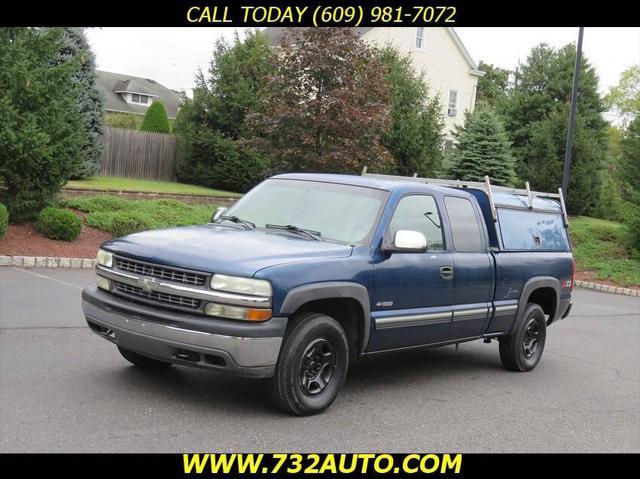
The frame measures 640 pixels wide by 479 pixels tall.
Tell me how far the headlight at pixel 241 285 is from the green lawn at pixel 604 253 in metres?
17.2

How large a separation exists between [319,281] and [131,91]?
62234 mm

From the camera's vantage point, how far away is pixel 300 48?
1858 cm

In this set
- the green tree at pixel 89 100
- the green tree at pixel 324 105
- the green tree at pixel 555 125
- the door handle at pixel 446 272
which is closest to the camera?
the door handle at pixel 446 272

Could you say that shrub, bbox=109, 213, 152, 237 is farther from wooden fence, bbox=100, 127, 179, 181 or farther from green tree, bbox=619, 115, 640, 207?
green tree, bbox=619, 115, 640, 207

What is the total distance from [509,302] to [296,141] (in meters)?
11.3

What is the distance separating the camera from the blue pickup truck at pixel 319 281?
5.54 meters

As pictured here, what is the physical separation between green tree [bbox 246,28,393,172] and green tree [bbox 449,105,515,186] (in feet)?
28.6

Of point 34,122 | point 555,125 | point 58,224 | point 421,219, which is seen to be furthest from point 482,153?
point 421,219

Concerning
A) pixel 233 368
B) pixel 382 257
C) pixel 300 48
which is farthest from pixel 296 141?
pixel 233 368

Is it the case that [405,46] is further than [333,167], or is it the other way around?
[405,46]

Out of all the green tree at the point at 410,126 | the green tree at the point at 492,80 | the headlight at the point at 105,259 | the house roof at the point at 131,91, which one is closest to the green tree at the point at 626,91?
the green tree at the point at 492,80

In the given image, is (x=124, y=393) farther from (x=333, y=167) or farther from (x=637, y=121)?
(x=637, y=121)

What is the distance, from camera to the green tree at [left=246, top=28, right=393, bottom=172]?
18.2m

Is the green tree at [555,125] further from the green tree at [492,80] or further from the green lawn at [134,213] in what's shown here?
the green tree at [492,80]
